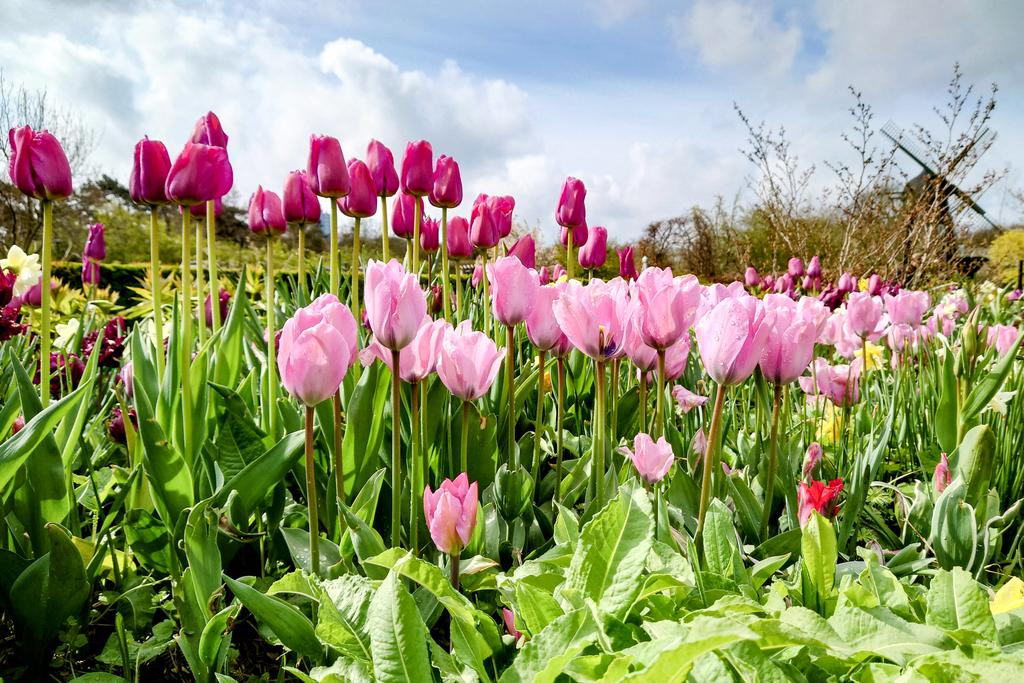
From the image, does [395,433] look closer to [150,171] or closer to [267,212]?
[150,171]

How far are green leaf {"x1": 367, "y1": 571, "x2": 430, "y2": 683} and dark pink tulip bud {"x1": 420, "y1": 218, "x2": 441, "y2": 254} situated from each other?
1.84 meters

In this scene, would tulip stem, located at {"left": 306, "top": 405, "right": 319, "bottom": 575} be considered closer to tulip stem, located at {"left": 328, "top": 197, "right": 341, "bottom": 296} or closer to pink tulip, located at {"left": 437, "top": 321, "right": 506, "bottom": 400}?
pink tulip, located at {"left": 437, "top": 321, "right": 506, "bottom": 400}

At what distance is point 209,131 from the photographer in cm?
159

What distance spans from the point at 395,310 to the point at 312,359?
6.2 inches

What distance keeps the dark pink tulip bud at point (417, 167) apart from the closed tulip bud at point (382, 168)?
0.10 m

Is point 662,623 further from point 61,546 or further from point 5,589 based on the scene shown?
point 5,589

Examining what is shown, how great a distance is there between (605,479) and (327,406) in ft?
2.07

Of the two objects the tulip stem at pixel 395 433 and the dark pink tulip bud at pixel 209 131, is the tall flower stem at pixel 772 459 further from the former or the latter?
the dark pink tulip bud at pixel 209 131

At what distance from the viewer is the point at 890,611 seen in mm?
885

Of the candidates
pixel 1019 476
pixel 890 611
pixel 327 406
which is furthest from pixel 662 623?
pixel 1019 476

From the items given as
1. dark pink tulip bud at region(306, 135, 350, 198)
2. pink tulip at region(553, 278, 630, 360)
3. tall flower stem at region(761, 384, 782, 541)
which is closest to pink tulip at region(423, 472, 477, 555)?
pink tulip at region(553, 278, 630, 360)

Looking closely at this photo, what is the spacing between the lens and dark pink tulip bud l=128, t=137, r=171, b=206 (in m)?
1.42

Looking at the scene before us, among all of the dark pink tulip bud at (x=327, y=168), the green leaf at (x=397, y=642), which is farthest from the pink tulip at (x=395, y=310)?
the dark pink tulip bud at (x=327, y=168)

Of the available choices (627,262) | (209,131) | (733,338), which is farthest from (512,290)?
(627,262)
